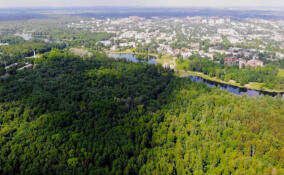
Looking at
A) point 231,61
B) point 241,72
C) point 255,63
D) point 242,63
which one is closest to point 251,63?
point 255,63

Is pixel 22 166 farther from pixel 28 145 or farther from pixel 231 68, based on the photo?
pixel 231 68

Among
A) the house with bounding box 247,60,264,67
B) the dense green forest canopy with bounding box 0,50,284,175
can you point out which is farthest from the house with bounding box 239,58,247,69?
the dense green forest canopy with bounding box 0,50,284,175

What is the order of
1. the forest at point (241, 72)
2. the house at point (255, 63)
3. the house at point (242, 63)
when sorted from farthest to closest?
the house at point (255, 63), the house at point (242, 63), the forest at point (241, 72)

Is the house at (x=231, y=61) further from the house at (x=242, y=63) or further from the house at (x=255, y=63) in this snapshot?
the house at (x=255, y=63)

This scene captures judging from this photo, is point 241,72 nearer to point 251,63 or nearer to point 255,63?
point 251,63

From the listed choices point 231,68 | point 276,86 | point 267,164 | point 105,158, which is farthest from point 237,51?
point 105,158

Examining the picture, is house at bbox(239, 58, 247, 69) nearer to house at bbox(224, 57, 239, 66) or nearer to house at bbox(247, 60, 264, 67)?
house at bbox(224, 57, 239, 66)

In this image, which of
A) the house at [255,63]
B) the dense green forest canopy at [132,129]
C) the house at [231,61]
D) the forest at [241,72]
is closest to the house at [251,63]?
the house at [255,63]

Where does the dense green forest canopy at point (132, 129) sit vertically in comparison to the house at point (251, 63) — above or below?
below
